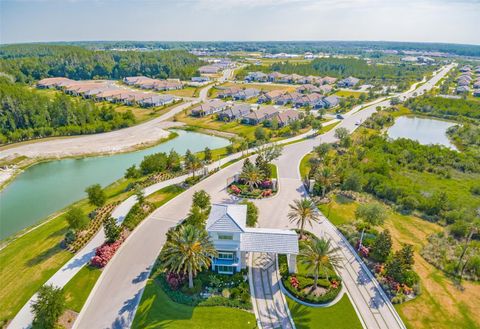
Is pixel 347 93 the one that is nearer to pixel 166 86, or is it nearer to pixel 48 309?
pixel 166 86

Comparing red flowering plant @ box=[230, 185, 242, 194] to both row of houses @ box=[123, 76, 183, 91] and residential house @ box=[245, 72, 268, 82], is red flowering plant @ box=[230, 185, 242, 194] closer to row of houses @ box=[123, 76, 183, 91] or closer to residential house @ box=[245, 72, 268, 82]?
row of houses @ box=[123, 76, 183, 91]

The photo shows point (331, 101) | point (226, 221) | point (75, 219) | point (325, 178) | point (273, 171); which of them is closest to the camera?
Answer: point (226, 221)

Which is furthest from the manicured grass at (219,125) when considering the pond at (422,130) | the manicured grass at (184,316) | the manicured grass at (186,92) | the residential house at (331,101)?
the manicured grass at (184,316)

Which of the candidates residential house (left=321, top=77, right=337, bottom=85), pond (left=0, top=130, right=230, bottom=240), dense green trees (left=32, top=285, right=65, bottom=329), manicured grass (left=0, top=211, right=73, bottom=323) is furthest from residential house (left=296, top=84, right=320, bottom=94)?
dense green trees (left=32, top=285, right=65, bottom=329)

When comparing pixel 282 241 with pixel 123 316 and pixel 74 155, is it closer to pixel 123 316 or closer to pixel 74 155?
pixel 123 316

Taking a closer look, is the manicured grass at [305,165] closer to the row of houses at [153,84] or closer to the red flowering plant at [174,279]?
the red flowering plant at [174,279]

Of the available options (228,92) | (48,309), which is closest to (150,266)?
(48,309)
